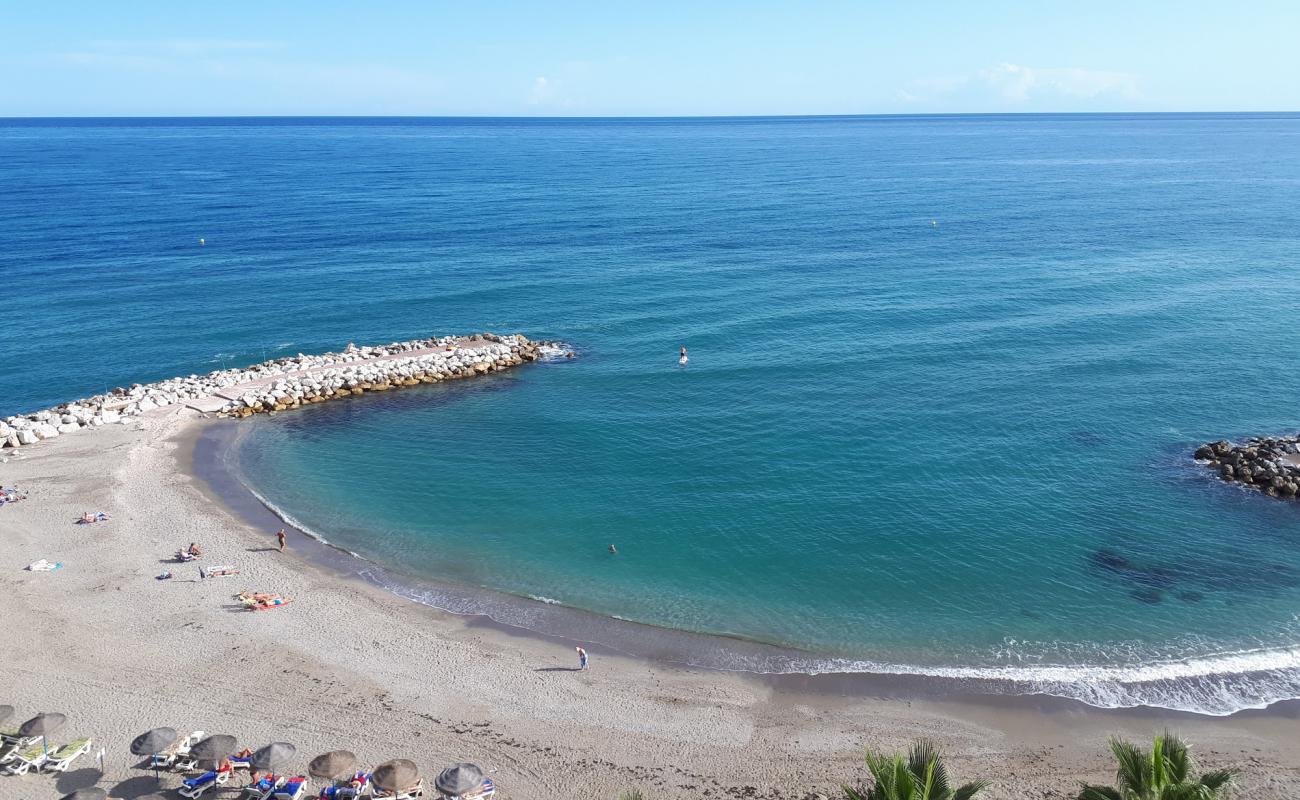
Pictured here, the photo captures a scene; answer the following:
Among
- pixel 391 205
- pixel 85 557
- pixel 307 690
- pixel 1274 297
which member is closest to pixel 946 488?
pixel 307 690

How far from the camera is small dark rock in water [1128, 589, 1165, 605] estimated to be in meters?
39.2

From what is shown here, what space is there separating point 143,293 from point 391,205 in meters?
61.4

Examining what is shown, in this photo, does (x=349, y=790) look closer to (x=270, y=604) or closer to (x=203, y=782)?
(x=203, y=782)

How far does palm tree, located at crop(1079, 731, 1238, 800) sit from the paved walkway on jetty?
61.5m

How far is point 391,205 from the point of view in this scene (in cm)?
14838

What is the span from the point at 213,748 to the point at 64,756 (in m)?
5.60

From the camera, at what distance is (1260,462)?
49969 millimetres

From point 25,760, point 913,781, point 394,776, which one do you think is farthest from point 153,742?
point 913,781

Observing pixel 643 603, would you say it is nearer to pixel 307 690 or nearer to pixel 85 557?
pixel 307 690

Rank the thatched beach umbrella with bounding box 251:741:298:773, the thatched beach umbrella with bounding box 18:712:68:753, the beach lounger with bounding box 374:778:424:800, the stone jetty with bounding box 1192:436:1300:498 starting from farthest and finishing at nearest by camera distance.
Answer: the stone jetty with bounding box 1192:436:1300:498 < the thatched beach umbrella with bounding box 18:712:68:753 < the thatched beach umbrella with bounding box 251:741:298:773 < the beach lounger with bounding box 374:778:424:800

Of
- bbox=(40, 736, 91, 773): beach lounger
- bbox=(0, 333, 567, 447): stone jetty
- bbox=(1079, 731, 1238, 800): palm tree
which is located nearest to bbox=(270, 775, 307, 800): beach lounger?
bbox=(40, 736, 91, 773): beach lounger

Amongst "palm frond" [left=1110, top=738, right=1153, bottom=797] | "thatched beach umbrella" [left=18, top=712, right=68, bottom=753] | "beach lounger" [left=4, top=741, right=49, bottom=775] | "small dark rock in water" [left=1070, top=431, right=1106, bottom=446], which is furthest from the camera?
"small dark rock in water" [left=1070, top=431, right=1106, bottom=446]

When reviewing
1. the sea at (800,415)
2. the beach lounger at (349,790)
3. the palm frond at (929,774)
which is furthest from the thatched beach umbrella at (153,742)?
the palm frond at (929,774)

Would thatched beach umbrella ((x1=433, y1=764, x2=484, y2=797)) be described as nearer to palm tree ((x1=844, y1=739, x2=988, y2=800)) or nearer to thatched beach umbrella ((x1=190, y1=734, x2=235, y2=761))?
thatched beach umbrella ((x1=190, y1=734, x2=235, y2=761))
